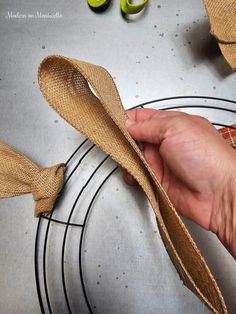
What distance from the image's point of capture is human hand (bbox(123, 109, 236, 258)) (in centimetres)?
45

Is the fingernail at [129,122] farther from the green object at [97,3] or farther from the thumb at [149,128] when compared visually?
the green object at [97,3]

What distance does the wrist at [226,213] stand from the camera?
0.46 metres

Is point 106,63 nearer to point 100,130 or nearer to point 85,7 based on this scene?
point 85,7

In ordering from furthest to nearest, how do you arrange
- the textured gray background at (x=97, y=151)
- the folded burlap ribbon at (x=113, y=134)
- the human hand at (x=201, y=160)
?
the textured gray background at (x=97, y=151) < the human hand at (x=201, y=160) < the folded burlap ribbon at (x=113, y=134)

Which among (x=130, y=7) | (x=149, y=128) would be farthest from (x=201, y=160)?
(x=130, y=7)

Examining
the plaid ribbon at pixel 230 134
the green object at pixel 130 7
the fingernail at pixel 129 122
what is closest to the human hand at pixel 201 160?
the fingernail at pixel 129 122

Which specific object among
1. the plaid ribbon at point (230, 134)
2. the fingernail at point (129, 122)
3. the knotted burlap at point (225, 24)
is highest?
the knotted burlap at point (225, 24)

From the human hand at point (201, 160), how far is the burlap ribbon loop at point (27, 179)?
15 centimetres

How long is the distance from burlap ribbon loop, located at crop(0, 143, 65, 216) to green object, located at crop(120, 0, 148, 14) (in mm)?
329

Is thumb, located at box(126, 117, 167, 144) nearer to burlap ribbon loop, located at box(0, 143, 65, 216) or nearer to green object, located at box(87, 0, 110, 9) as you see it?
burlap ribbon loop, located at box(0, 143, 65, 216)

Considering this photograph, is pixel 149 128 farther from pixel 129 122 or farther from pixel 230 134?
pixel 230 134

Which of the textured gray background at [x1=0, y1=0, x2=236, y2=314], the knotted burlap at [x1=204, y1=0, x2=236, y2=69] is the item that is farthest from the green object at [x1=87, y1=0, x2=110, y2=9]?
the knotted burlap at [x1=204, y1=0, x2=236, y2=69]

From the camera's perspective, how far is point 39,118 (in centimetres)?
62

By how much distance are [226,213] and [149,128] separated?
166 millimetres
